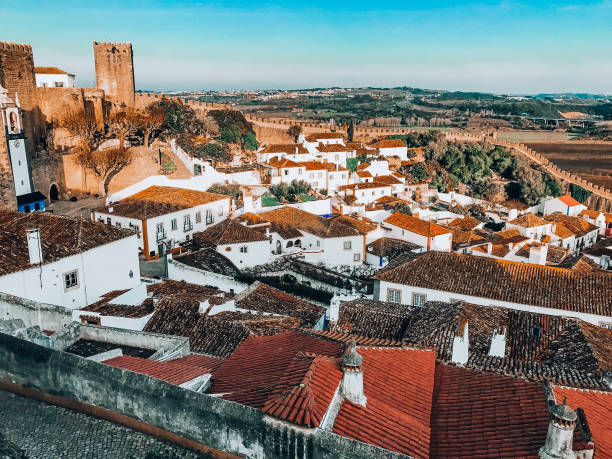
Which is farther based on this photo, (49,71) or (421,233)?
(49,71)

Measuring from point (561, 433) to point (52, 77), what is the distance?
1840 inches

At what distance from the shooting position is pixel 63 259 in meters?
13.6

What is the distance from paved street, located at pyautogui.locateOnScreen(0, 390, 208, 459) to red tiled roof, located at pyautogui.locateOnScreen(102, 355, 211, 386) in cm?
97

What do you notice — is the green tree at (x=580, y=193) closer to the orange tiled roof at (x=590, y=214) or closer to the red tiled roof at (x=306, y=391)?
the orange tiled roof at (x=590, y=214)

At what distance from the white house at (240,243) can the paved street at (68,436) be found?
16365mm

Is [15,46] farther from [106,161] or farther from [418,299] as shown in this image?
[418,299]

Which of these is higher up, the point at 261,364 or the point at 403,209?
the point at 261,364

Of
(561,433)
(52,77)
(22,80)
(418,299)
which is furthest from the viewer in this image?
(52,77)

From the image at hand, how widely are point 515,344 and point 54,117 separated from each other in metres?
31.1

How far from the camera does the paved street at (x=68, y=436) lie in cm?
544

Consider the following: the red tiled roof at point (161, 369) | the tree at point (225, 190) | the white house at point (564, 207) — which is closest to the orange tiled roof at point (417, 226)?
the tree at point (225, 190)

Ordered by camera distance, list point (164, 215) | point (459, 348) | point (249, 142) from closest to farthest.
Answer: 1. point (459, 348)
2. point (164, 215)
3. point (249, 142)

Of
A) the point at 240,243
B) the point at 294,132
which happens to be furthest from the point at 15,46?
the point at 294,132

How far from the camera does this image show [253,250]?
23.1m
